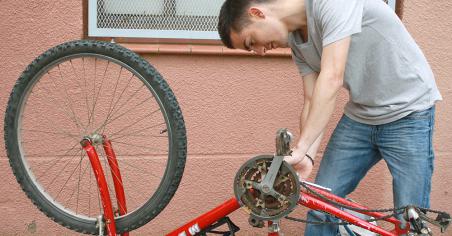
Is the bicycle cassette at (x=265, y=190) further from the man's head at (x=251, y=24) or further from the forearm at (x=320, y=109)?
the man's head at (x=251, y=24)

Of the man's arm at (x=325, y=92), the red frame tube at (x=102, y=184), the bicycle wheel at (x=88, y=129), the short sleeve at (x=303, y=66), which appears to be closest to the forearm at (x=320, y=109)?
the man's arm at (x=325, y=92)

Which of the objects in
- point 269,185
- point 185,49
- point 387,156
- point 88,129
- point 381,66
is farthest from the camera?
point 185,49

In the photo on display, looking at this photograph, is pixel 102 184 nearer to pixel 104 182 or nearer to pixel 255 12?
pixel 104 182

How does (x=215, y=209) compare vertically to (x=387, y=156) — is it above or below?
below

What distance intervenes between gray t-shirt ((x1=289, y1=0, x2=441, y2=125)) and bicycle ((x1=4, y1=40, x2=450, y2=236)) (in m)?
0.49

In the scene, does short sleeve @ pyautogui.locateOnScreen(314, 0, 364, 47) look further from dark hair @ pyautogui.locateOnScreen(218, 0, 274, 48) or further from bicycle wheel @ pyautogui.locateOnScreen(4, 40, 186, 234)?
bicycle wheel @ pyautogui.locateOnScreen(4, 40, 186, 234)

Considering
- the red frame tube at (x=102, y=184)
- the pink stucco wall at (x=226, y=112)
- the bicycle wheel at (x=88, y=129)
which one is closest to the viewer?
the red frame tube at (x=102, y=184)

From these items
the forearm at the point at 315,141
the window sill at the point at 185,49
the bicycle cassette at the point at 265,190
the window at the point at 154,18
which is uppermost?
the window at the point at 154,18

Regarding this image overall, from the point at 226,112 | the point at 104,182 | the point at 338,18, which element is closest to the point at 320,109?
the point at 338,18

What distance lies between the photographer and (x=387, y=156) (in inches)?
115

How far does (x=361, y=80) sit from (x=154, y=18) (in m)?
1.73

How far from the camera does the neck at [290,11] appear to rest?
100 inches

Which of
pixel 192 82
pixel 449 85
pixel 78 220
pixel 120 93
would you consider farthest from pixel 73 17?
pixel 449 85

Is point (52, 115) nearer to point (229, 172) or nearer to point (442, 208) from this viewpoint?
point (229, 172)
